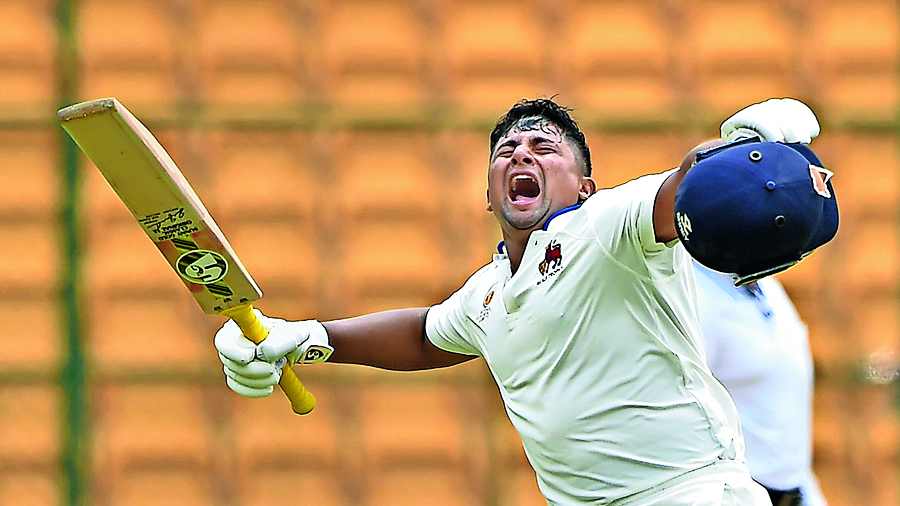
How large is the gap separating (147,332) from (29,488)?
1.96ft

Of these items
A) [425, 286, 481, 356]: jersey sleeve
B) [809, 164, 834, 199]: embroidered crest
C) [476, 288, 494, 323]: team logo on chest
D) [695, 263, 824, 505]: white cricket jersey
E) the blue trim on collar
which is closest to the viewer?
[809, 164, 834, 199]: embroidered crest

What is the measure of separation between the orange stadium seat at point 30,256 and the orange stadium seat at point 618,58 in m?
1.70

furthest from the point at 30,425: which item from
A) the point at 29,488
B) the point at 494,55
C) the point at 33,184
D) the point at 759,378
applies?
the point at 759,378

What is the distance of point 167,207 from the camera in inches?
127

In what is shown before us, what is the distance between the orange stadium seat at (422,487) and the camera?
17.8 ft

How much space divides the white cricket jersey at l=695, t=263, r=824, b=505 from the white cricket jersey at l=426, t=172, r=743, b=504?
41.1 inches

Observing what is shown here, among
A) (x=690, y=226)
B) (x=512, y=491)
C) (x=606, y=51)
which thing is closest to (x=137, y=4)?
(x=606, y=51)

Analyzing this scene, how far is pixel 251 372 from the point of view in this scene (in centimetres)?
344

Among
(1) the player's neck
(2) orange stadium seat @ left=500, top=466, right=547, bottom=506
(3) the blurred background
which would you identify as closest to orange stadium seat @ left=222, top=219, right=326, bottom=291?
(3) the blurred background

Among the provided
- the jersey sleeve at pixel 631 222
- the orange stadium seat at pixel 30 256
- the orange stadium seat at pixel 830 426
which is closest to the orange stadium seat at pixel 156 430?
the orange stadium seat at pixel 30 256

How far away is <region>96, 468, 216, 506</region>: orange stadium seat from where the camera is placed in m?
5.41

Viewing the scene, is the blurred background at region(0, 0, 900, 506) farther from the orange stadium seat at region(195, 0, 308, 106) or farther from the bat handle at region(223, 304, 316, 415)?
the bat handle at region(223, 304, 316, 415)

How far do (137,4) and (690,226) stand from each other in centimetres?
334

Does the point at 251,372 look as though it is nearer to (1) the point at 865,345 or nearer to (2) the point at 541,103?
(2) the point at 541,103
